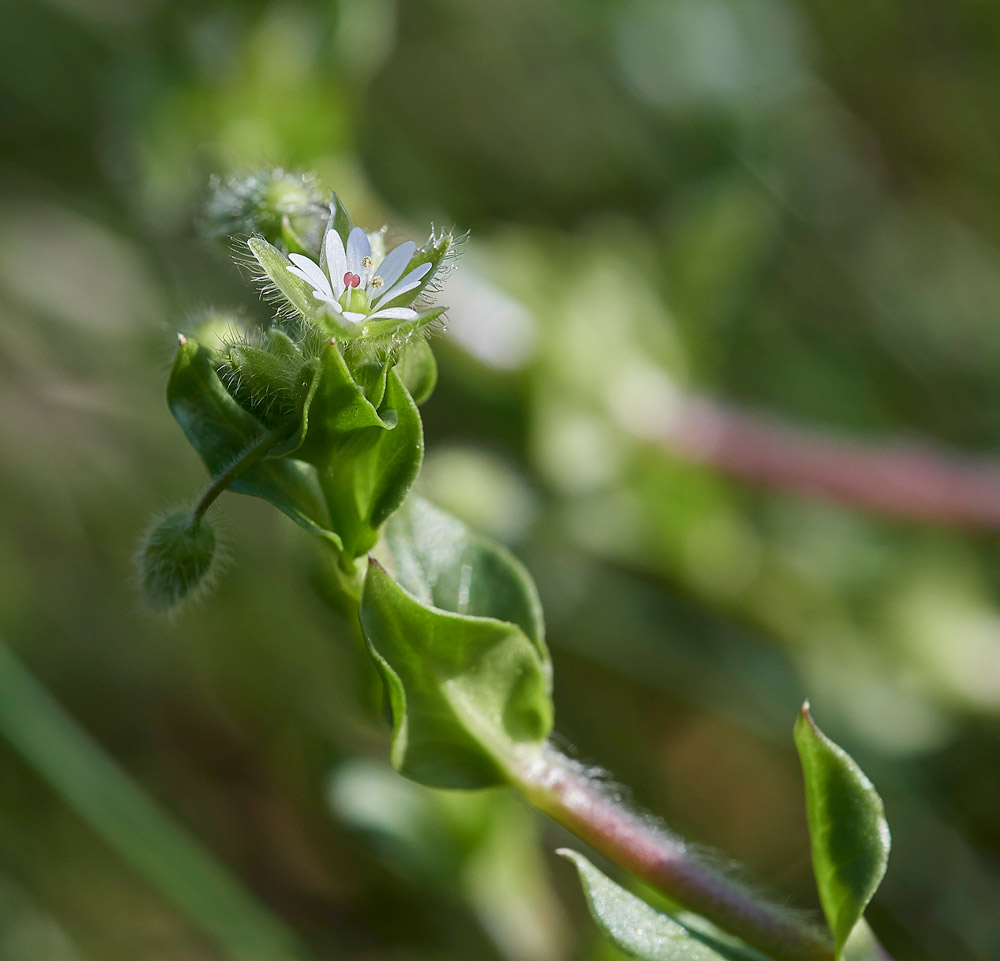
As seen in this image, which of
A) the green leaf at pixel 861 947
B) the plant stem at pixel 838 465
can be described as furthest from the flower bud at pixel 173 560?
the plant stem at pixel 838 465

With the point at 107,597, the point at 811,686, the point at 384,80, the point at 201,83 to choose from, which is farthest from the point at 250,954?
the point at 384,80

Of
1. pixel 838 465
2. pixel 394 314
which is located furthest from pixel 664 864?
pixel 838 465

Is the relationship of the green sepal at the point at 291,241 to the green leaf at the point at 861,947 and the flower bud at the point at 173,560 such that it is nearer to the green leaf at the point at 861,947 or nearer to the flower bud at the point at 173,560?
the flower bud at the point at 173,560

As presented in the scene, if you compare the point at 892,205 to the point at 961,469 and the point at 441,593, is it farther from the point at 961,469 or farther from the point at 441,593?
the point at 441,593

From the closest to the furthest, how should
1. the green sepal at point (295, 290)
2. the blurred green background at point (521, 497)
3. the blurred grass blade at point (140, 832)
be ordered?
the green sepal at point (295, 290) → the blurred grass blade at point (140, 832) → the blurred green background at point (521, 497)

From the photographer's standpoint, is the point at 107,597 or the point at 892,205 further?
the point at 892,205

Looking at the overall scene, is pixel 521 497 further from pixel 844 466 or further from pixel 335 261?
pixel 335 261

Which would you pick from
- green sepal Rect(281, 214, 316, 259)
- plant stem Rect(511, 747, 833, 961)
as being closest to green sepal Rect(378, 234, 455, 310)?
green sepal Rect(281, 214, 316, 259)
